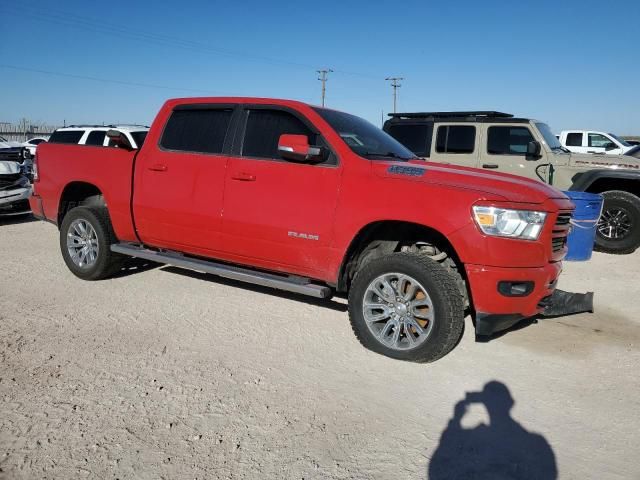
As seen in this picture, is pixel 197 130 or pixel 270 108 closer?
pixel 270 108

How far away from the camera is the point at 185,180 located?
4645mm

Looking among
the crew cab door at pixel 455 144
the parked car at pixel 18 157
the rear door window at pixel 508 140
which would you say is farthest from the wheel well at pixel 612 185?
the parked car at pixel 18 157

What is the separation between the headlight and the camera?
11.0 feet

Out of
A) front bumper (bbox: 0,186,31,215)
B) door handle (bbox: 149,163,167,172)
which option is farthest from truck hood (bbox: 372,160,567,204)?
front bumper (bbox: 0,186,31,215)

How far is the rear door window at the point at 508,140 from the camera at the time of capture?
8367mm

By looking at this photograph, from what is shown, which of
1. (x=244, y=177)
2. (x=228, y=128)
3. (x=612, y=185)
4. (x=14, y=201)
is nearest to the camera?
(x=244, y=177)

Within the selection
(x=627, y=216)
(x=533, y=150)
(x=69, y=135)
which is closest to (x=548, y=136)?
(x=533, y=150)

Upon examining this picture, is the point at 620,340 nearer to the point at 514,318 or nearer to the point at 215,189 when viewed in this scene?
the point at 514,318

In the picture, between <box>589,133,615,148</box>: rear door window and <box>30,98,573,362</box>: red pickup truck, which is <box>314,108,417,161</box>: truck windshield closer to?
<box>30,98,573,362</box>: red pickup truck

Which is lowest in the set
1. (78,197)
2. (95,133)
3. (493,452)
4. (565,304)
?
(493,452)

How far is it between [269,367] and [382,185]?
5.16 ft

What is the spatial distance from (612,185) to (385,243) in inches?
→ 238

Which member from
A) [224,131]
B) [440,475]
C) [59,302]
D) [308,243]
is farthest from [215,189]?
[440,475]

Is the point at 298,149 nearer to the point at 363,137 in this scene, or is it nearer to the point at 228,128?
the point at 363,137
